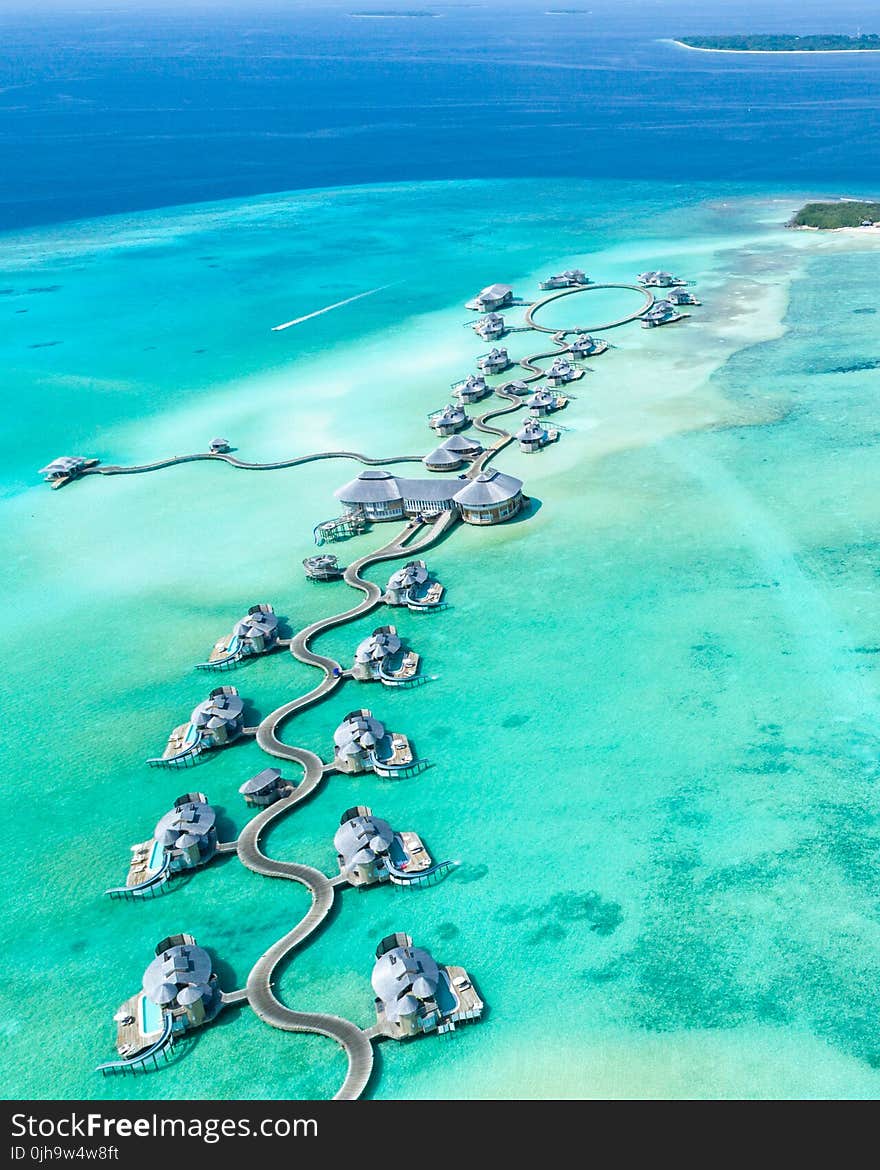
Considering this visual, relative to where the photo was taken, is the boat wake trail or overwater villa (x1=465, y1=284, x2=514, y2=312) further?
the boat wake trail

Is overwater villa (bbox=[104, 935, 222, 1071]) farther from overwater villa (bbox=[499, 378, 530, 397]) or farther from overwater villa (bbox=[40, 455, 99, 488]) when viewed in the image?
overwater villa (bbox=[499, 378, 530, 397])

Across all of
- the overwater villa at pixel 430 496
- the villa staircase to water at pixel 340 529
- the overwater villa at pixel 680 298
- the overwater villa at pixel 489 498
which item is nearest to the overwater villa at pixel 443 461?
the overwater villa at pixel 430 496

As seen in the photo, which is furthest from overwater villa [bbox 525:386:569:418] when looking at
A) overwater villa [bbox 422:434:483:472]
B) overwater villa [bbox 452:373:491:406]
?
overwater villa [bbox 422:434:483:472]

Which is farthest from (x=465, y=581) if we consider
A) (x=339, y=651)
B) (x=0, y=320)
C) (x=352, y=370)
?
(x=0, y=320)

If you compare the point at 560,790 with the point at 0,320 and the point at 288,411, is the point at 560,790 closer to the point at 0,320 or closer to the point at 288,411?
the point at 288,411

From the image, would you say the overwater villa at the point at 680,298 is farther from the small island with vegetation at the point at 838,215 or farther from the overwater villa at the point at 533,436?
the small island with vegetation at the point at 838,215

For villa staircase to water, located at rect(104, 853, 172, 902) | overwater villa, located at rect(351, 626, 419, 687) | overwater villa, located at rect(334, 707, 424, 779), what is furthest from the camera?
overwater villa, located at rect(351, 626, 419, 687)
